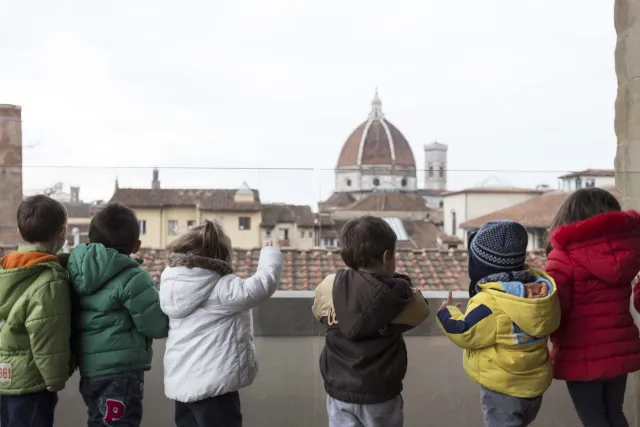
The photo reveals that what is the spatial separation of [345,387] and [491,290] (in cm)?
52

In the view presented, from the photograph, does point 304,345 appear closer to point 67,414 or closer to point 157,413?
point 157,413

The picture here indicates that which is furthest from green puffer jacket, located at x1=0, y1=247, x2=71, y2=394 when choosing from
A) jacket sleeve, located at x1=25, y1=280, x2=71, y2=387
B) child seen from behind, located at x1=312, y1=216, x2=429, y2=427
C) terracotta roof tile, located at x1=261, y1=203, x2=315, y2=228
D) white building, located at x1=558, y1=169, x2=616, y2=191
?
white building, located at x1=558, y1=169, x2=616, y2=191

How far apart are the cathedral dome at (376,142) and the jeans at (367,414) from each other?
8556cm

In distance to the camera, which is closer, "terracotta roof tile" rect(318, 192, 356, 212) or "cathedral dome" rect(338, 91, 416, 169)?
"terracotta roof tile" rect(318, 192, 356, 212)

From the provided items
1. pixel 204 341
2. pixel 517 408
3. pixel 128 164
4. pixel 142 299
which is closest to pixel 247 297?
pixel 204 341

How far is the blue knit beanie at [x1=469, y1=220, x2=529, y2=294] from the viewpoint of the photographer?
225 centimetres

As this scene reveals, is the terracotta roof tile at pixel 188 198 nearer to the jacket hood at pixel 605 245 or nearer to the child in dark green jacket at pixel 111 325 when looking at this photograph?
the child in dark green jacket at pixel 111 325

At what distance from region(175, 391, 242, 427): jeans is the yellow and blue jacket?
72cm

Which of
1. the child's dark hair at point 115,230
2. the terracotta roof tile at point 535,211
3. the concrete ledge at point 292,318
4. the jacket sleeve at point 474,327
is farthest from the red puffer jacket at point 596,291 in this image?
the child's dark hair at point 115,230

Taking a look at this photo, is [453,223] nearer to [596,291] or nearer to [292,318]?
[292,318]

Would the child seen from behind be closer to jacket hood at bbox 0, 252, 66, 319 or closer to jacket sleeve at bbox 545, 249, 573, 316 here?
jacket sleeve at bbox 545, 249, 573, 316

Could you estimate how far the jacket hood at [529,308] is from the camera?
2174 millimetres

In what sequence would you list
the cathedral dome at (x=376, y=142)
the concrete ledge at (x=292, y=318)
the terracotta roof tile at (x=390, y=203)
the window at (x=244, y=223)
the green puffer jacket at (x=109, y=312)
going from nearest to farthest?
1. the green puffer jacket at (x=109, y=312)
2. the concrete ledge at (x=292, y=318)
3. the window at (x=244, y=223)
4. the terracotta roof tile at (x=390, y=203)
5. the cathedral dome at (x=376, y=142)

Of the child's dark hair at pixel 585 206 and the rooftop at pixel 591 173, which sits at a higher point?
the rooftop at pixel 591 173
